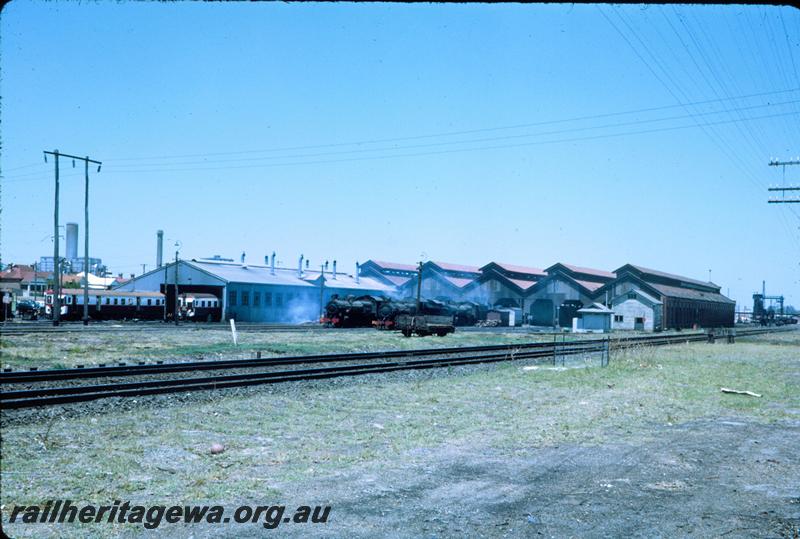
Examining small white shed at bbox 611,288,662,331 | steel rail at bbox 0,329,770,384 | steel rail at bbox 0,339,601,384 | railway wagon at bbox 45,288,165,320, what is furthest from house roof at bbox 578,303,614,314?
railway wagon at bbox 45,288,165,320

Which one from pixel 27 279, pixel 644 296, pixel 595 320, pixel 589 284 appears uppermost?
pixel 589 284

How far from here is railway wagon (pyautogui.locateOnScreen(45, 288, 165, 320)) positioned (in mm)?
52562

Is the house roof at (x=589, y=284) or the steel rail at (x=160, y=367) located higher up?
the house roof at (x=589, y=284)

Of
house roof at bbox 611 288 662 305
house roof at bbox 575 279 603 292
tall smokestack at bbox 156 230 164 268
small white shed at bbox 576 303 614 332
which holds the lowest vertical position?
small white shed at bbox 576 303 614 332

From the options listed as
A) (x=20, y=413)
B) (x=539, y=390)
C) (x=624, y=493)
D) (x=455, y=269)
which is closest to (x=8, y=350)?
(x=20, y=413)

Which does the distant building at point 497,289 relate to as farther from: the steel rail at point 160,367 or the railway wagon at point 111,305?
the steel rail at point 160,367

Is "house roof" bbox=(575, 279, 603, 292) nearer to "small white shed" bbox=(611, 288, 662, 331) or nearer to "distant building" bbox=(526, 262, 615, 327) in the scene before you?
"distant building" bbox=(526, 262, 615, 327)

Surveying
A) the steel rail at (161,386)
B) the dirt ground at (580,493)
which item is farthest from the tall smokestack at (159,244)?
the dirt ground at (580,493)

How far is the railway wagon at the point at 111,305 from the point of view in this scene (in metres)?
52.6

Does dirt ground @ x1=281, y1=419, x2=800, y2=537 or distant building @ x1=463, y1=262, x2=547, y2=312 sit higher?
distant building @ x1=463, y1=262, x2=547, y2=312

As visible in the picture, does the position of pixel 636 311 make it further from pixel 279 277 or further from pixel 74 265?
pixel 74 265

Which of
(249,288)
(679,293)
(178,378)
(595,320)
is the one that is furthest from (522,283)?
(178,378)

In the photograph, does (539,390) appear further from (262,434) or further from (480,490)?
(480,490)

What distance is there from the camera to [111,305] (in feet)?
178
